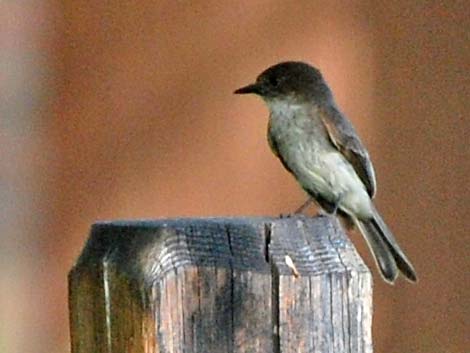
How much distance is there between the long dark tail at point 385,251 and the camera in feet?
15.3

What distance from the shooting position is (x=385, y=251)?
4812 millimetres

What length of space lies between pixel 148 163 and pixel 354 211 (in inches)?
40.4

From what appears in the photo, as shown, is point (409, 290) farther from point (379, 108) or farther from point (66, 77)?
point (66, 77)

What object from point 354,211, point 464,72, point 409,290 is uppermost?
point 464,72

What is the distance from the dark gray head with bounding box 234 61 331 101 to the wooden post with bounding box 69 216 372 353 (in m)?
2.60

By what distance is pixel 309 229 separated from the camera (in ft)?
7.91

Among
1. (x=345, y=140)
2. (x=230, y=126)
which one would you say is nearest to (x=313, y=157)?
(x=345, y=140)

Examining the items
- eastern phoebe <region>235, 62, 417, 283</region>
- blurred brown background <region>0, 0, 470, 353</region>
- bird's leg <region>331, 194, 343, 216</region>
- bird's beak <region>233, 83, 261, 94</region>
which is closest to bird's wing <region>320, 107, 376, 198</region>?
eastern phoebe <region>235, 62, 417, 283</region>

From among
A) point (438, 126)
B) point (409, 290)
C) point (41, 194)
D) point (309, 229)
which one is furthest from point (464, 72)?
point (309, 229)

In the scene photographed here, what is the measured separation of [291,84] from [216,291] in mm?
2872

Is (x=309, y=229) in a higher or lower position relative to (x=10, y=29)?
lower

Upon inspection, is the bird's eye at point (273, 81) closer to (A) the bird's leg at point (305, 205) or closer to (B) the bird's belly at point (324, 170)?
(B) the bird's belly at point (324, 170)

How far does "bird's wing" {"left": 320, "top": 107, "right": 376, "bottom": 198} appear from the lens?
497cm

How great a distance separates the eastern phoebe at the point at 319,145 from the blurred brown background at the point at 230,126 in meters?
0.60
